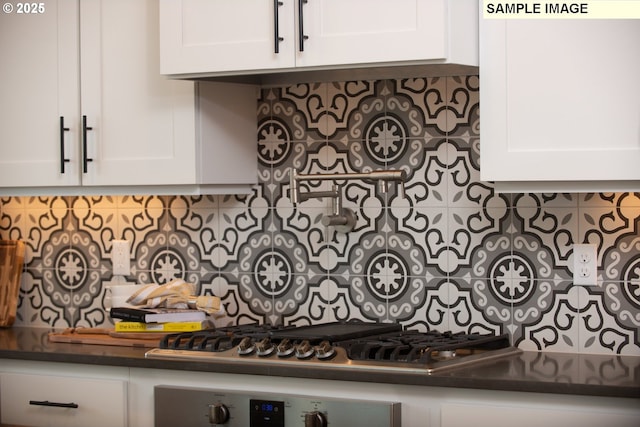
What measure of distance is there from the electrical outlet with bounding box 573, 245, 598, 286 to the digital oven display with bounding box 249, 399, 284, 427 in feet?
3.16

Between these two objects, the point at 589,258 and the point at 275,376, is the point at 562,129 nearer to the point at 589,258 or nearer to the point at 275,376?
the point at 589,258

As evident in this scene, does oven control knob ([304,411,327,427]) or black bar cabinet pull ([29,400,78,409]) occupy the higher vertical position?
oven control knob ([304,411,327,427])

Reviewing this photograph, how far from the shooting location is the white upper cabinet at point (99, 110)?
10.9 feet

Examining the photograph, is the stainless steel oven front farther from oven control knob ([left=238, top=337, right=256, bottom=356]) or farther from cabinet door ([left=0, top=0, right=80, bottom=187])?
cabinet door ([left=0, top=0, right=80, bottom=187])

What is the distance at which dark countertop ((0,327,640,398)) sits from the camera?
2639mm

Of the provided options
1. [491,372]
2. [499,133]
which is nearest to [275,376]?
[491,372]

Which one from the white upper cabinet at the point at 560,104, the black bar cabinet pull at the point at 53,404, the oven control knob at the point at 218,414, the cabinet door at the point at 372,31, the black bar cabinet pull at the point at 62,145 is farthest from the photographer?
the black bar cabinet pull at the point at 62,145

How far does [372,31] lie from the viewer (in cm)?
294

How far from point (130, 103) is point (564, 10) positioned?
4.60 ft

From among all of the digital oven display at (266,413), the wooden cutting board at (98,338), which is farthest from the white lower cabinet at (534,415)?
the wooden cutting board at (98,338)

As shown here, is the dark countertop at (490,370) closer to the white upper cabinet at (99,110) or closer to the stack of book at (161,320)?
the stack of book at (161,320)

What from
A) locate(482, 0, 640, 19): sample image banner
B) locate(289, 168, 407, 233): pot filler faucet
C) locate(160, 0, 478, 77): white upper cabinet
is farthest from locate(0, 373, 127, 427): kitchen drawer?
locate(482, 0, 640, 19): sample image banner

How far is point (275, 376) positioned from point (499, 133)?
0.91 metres

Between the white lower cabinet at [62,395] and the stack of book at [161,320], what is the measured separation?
221 millimetres
